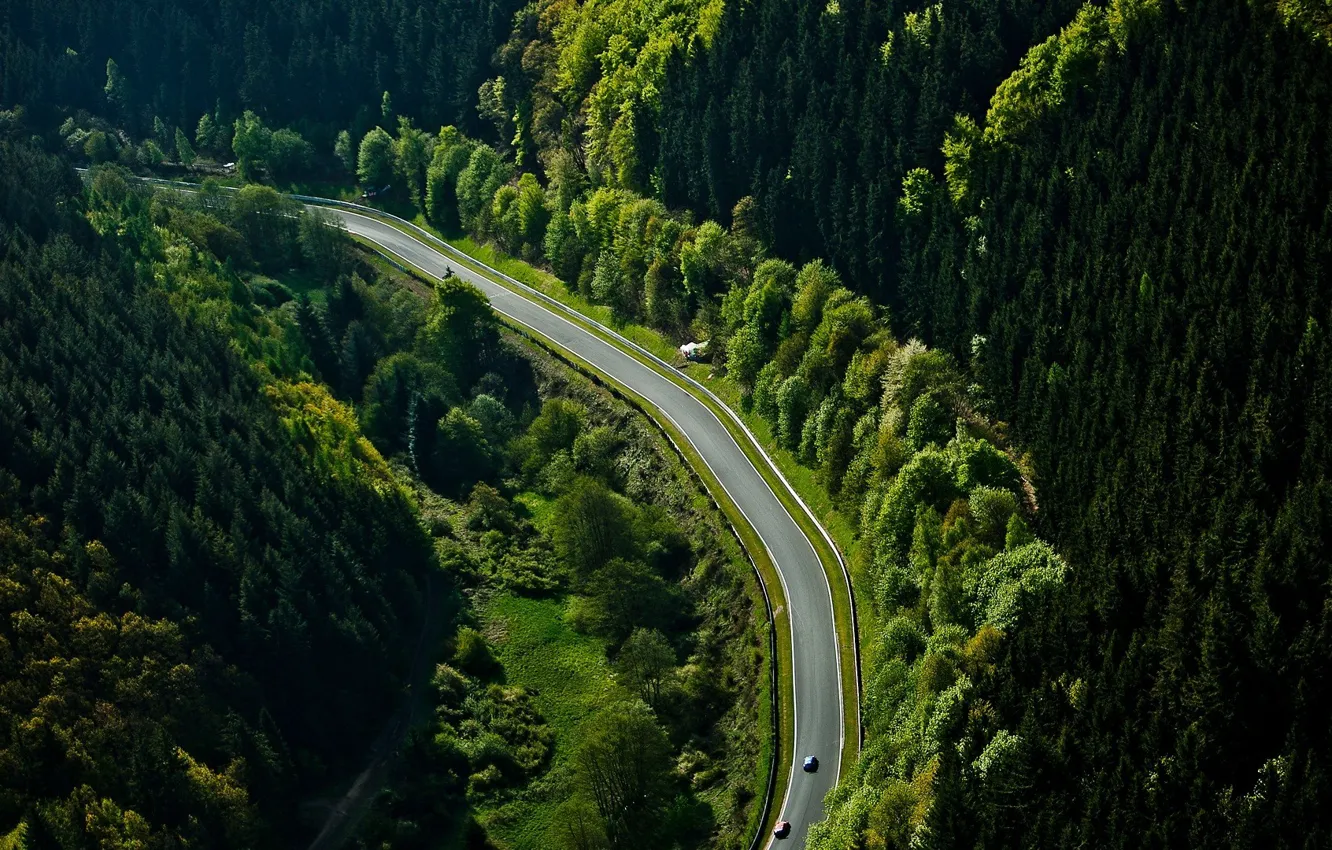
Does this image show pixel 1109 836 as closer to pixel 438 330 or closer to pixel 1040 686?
pixel 1040 686

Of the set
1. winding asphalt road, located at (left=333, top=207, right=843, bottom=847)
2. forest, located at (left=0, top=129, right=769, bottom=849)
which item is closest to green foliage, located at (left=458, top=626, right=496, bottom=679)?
forest, located at (left=0, top=129, right=769, bottom=849)

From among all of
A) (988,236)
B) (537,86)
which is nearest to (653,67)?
(537,86)

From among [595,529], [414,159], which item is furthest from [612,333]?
[414,159]

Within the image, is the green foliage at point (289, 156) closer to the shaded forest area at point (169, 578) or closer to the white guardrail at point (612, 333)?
the white guardrail at point (612, 333)

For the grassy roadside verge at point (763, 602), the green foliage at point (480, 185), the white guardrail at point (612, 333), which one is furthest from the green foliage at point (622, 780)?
the green foliage at point (480, 185)

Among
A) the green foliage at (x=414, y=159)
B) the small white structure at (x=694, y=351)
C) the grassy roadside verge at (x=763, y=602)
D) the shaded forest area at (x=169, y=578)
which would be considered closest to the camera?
the shaded forest area at (x=169, y=578)
